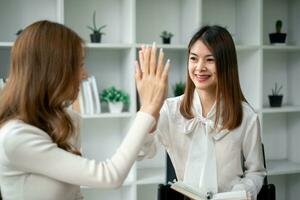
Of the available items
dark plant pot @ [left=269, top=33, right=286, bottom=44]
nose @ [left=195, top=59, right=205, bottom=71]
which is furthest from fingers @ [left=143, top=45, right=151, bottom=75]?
dark plant pot @ [left=269, top=33, right=286, bottom=44]

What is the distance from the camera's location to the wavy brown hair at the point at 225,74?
1632mm

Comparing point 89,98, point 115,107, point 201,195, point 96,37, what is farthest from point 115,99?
point 201,195

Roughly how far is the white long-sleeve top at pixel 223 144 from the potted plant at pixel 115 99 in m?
0.91

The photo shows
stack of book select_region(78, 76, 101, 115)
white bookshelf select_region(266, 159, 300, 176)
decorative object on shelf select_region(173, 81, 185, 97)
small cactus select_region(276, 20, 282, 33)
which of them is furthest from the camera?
small cactus select_region(276, 20, 282, 33)

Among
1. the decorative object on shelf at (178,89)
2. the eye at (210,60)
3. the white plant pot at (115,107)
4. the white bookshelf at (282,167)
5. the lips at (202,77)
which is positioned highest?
the eye at (210,60)

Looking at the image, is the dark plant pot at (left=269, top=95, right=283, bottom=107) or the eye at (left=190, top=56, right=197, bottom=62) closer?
the eye at (left=190, top=56, right=197, bottom=62)

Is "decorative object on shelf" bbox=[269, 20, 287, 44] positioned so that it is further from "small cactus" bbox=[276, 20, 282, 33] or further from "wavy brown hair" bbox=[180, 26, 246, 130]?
"wavy brown hair" bbox=[180, 26, 246, 130]

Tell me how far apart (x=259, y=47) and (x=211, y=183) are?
1518mm

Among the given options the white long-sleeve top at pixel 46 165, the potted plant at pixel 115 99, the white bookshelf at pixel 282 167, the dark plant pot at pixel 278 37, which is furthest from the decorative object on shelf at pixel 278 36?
the white long-sleeve top at pixel 46 165

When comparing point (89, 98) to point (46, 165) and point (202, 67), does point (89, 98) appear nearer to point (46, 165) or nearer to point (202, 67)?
point (202, 67)

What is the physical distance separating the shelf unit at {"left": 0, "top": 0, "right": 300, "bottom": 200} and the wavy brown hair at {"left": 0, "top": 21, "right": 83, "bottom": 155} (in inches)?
52.1

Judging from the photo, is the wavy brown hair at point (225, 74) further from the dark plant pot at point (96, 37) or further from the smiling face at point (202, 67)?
the dark plant pot at point (96, 37)

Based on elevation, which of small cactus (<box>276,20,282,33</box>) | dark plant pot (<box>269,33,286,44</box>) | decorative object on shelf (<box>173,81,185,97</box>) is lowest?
decorative object on shelf (<box>173,81,185,97</box>)

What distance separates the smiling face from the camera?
1640mm
